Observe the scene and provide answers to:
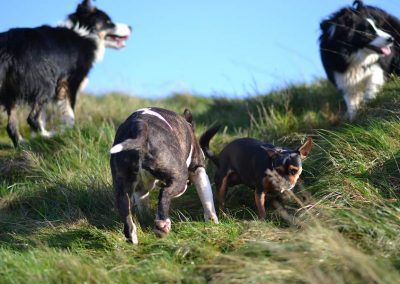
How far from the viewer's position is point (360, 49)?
8.52 m

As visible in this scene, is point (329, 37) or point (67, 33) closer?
point (329, 37)

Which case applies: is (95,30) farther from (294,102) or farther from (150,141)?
(150,141)

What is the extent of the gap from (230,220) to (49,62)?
15.0ft

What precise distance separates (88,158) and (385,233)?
390 cm

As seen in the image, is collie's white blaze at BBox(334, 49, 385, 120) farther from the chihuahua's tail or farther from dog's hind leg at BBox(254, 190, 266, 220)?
dog's hind leg at BBox(254, 190, 266, 220)

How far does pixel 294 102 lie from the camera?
30.5 ft

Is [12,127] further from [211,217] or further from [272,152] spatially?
[272,152]

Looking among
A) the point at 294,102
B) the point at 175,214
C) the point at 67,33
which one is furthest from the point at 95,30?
the point at 175,214

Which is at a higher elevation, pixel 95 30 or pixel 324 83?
pixel 95 30

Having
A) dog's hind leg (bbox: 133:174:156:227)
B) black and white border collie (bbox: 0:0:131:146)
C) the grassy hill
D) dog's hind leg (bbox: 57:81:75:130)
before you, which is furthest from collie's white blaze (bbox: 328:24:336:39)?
dog's hind leg (bbox: 133:174:156:227)

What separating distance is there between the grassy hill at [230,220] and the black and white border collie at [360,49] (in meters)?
0.58

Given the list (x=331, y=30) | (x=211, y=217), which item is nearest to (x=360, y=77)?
(x=331, y=30)

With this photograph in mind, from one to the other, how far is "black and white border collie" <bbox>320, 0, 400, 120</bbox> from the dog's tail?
4.39 metres

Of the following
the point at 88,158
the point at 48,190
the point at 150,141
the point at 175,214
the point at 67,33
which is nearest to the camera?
the point at 150,141
